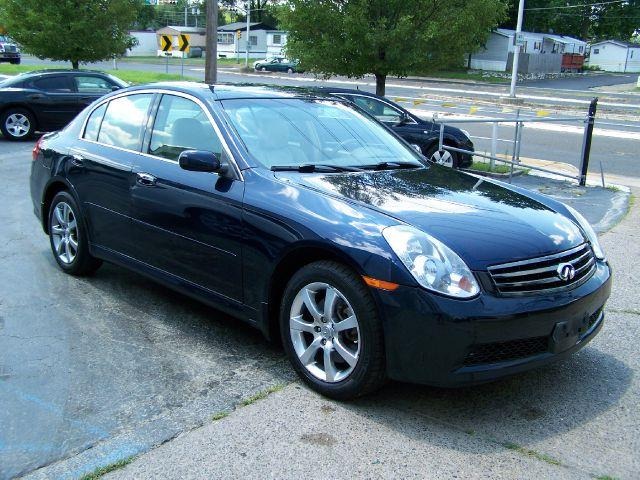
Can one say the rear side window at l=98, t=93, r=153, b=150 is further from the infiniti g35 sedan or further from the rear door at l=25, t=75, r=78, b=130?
the rear door at l=25, t=75, r=78, b=130

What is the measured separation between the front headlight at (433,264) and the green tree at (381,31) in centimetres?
1072

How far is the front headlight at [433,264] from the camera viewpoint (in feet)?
11.2

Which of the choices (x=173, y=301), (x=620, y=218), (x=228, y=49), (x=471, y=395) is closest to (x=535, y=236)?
(x=471, y=395)

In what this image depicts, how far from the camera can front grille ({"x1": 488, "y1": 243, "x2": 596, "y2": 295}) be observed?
3.50 metres

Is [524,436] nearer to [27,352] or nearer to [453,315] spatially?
[453,315]

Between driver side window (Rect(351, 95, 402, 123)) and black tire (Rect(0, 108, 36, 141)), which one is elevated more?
driver side window (Rect(351, 95, 402, 123))

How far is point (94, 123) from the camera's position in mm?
5836

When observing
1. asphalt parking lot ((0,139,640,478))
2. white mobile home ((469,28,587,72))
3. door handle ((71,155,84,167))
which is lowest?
asphalt parking lot ((0,139,640,478))

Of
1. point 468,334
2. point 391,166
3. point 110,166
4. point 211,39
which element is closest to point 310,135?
point 391,166

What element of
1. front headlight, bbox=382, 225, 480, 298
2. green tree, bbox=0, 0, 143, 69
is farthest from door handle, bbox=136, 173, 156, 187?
green tree, bbox=0, 0, 143, 69

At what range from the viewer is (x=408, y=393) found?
397cm

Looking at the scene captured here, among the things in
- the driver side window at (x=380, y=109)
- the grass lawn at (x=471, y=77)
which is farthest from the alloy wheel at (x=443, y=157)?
the grass lawn at (x=471, y=77)

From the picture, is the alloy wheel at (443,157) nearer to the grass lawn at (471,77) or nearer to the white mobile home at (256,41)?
the grass lawn at (471,77)

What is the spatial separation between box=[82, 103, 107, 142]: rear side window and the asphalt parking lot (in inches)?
57.9
